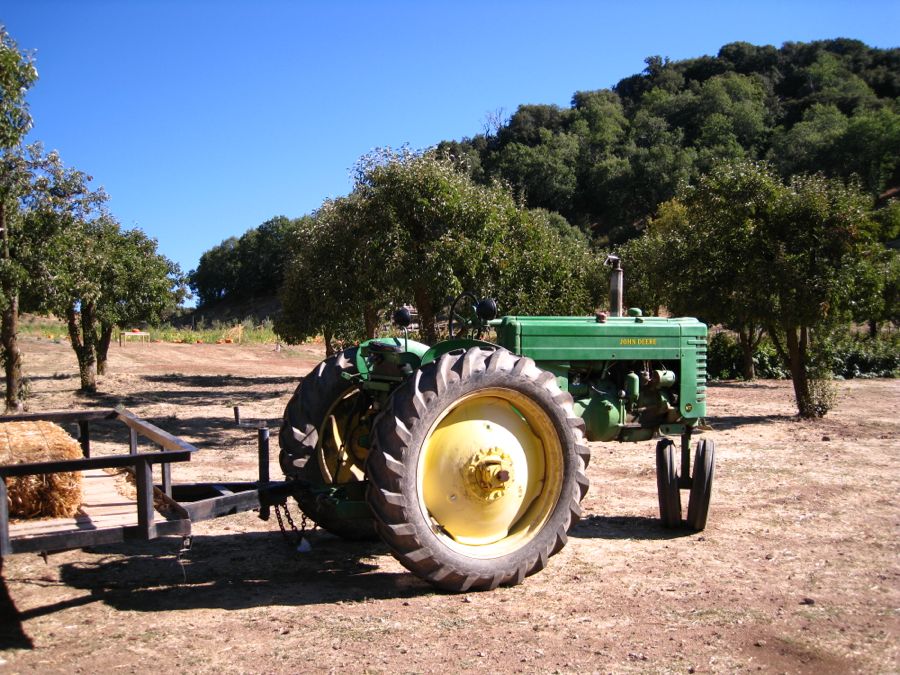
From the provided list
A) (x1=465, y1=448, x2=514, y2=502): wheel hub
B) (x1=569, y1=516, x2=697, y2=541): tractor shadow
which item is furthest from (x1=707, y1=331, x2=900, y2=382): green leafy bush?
(x1=465, y1=448, x2=514, y2=502): wheel hub

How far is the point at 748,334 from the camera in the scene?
2516 cm

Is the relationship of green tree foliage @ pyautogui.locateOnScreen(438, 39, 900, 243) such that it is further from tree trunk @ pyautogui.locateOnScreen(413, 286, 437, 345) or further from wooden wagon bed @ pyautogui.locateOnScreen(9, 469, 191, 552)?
wooden wagon bed @ pyautogui.locateOnScreen(9, 469, 191, 552)

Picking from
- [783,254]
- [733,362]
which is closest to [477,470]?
[783,254]

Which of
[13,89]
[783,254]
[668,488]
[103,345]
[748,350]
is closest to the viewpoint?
[668,488]

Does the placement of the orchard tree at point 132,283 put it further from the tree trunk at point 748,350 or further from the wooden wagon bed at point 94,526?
the tree trunk at point 748,350

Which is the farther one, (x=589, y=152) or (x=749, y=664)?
(x=589, y=152)

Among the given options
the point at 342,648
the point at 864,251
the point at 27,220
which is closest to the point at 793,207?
the point at 864,251

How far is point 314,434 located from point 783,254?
10912mm

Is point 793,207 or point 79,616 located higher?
point 793,207

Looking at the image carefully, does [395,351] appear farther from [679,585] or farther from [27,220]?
[27,220]

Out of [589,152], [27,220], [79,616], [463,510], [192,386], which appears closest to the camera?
[79,616]

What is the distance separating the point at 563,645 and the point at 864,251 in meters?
12.3

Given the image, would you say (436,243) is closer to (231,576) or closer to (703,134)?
(231,576)

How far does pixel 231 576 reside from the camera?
5457 millimetres
